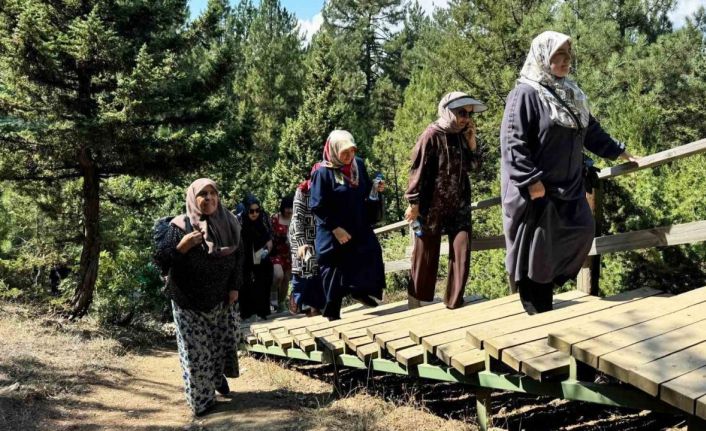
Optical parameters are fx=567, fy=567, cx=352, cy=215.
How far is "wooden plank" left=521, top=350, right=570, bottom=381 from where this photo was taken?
2.56m

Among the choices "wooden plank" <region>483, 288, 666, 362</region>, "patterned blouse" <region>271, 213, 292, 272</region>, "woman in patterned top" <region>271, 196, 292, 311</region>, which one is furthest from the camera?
"patterned blouse" <region>271, 213, 292, 272</region>

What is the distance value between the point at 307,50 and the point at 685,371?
30535 millimetres

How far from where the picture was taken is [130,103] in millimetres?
7105

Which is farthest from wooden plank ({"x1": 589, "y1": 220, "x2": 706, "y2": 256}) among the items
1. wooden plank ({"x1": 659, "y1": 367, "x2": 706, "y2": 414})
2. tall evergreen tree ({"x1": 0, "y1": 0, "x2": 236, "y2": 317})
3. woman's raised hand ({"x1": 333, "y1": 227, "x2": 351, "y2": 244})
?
tall evergreen tree ({"x1": 0, "y1": 0, "x2": 236, "y2": 317})

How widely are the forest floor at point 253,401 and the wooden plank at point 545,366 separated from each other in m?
1.10

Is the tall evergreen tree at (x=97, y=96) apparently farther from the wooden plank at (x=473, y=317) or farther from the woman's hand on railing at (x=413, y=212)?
the wooden plank at (x=473, y=317)

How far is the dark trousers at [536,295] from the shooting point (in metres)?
3.56

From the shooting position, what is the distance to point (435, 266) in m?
4.50

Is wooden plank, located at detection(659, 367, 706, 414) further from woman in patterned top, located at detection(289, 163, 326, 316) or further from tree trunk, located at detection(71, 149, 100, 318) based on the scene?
tree trunk, located at detection(71, 149, 100, 318)

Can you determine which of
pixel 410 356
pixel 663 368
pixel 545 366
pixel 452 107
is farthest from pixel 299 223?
pixel 663 368

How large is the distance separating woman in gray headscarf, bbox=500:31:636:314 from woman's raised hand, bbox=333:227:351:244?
56.6 inches

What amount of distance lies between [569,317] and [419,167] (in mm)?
1486

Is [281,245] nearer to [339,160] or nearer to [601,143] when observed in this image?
[339,160]

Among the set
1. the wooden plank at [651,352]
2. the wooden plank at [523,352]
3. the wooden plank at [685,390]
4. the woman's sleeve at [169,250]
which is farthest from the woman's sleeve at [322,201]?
the wooden plank at [685,390]
